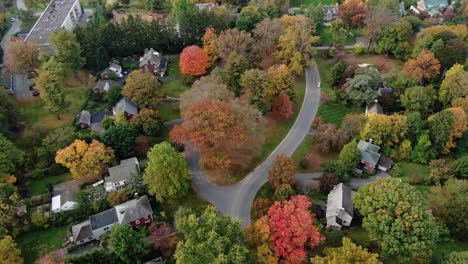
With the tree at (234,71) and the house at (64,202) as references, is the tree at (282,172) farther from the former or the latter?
the house at (64,202)

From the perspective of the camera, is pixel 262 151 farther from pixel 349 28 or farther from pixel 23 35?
pixel 23 35

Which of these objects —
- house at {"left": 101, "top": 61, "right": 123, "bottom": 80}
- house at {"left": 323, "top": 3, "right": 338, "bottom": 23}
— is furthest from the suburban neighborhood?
house at {"left": 323, "top": 3, "right": 338, "bottom": 23}

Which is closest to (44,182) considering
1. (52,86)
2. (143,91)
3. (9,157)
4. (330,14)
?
(9,157)

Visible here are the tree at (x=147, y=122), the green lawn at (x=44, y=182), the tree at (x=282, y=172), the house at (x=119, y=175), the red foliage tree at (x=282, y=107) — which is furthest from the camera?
the red foliage tree at (x=282, y=107)

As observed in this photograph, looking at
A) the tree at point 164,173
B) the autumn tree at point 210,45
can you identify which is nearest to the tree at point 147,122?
the tree at point 164,173

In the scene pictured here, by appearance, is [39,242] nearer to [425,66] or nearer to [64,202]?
[64,202]

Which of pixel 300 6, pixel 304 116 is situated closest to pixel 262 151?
pixel 304 116
